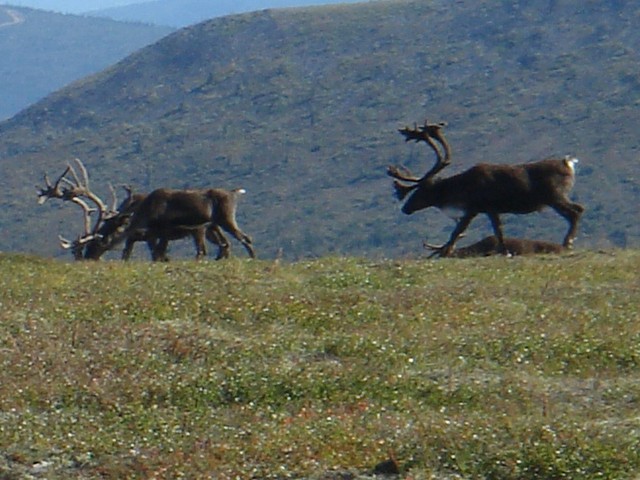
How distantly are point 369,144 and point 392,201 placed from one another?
13410 millimetres

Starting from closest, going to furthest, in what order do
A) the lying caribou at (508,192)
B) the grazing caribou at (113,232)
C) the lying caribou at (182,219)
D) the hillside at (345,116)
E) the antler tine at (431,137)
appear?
the lying caribou at (508,192) → the antler tine at (431,137) → the lying caribou at (182,219) → the grazing caribou at (113,232) → the hillside at (345,116)

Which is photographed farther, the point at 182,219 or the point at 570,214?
the point at 182,219

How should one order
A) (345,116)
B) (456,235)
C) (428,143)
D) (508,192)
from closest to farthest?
(508,192) → (456,235) → (428,143) → (345,116)

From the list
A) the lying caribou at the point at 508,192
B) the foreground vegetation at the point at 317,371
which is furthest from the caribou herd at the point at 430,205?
the foreground vegetation at the point at 317,371

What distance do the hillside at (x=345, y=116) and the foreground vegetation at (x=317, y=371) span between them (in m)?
43.3

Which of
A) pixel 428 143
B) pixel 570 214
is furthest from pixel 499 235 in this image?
pixel 428 143

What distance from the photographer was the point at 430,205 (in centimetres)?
2388

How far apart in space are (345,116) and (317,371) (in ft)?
285

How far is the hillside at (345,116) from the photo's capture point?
75.7 m

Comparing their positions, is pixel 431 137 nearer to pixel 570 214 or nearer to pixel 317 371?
pixel 570 214

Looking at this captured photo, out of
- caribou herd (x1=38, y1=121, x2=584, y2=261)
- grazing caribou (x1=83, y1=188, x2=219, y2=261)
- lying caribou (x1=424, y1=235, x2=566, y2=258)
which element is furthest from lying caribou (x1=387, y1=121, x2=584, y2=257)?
grazing caribou (x1=83, y1=188, x2=219, y2=261)

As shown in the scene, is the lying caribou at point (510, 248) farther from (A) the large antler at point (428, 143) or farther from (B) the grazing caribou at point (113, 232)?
(B) the grazing caribou at point (113, 232)

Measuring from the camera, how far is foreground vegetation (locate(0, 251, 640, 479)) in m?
9.70

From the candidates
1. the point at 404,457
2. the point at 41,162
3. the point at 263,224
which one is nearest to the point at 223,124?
the point at 41,162
